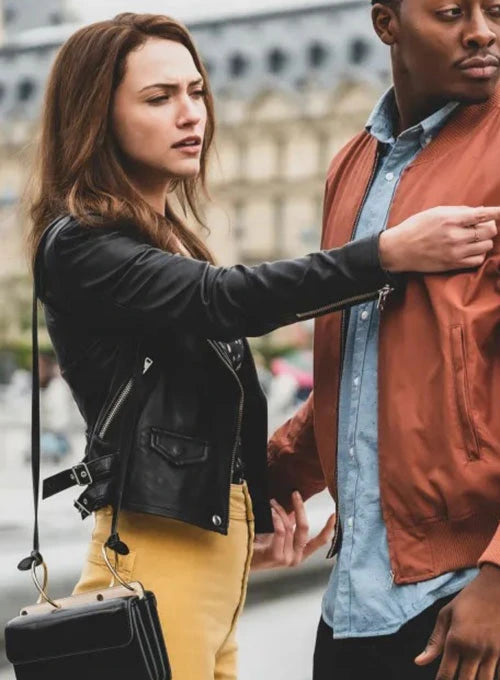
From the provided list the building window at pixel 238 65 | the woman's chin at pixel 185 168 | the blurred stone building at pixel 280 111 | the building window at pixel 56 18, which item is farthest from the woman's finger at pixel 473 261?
the building window at pixel 56 18

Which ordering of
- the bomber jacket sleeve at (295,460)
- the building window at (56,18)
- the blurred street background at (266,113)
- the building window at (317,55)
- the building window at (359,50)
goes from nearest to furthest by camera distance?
the bomber jacket sleeve at (295,460), the blurred street background at (266,113), the building window at (359,50), the building window at (317,55), the building window at (56,18)

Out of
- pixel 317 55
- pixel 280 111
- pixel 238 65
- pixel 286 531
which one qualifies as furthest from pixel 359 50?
pixel 286 531

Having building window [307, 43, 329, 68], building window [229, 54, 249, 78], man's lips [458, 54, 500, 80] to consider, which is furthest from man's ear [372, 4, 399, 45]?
building window [229, 54, 249, 78]

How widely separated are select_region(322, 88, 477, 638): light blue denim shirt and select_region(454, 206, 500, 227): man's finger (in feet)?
0.61

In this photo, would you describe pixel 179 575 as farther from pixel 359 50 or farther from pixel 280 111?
pixel 280 111

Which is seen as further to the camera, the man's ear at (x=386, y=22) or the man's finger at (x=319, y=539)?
the man's finger at (x=319, y=539)

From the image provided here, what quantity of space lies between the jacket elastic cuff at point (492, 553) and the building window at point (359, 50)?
53.4 m

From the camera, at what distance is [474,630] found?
187cm

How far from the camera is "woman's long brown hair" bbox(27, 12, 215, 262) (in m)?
2.37

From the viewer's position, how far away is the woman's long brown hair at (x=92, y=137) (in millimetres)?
2373

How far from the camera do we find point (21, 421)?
25.1 metres

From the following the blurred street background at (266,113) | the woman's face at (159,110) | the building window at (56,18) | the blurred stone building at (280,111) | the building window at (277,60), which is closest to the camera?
the woman's face at (159,110)

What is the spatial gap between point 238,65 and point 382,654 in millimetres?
56275

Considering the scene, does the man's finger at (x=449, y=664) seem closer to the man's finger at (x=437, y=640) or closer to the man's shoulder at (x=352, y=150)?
the man's finger at (x=437, y=640)
